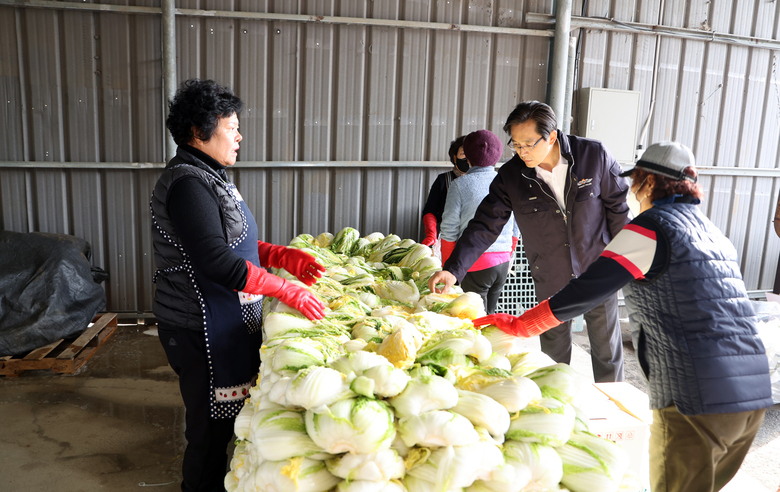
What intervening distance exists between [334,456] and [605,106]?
20.6 ft

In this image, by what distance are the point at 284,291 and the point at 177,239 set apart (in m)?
0.53

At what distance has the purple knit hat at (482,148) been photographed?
4102 millimetres

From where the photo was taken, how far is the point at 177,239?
236 cm

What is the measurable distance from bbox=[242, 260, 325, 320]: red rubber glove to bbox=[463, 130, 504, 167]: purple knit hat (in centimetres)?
223

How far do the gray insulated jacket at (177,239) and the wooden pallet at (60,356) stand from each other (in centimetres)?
292

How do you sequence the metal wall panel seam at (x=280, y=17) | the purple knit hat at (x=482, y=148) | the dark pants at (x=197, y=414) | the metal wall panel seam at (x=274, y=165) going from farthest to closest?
the metal wall panel seam at (x=274, y=165), the metal wall panel seam at (x=280, y=17), the purple knit hat at (x=482, y=148), the dark pants at (x=197, y=414)

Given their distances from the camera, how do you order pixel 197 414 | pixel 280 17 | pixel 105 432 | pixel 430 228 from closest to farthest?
pixel 197 414 < pixel 105 432 < pixel 430 228 < pixel 280 17

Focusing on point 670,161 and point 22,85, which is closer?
point 670,161

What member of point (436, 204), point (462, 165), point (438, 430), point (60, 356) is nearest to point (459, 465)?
point (438, 430)

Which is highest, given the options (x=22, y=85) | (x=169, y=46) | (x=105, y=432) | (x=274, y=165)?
(x=169, y=46)

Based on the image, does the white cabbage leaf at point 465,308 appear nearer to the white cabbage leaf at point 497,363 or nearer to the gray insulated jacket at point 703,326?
the white cabbage leaf at point 497,363

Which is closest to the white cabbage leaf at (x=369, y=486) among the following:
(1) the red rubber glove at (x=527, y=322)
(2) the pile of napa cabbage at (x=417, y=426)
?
(2) the pile of napa cabbage at (x=417, y=426)

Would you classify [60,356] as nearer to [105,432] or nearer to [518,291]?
[105,432]

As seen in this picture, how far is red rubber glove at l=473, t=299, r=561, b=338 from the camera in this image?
2143 millimetres
